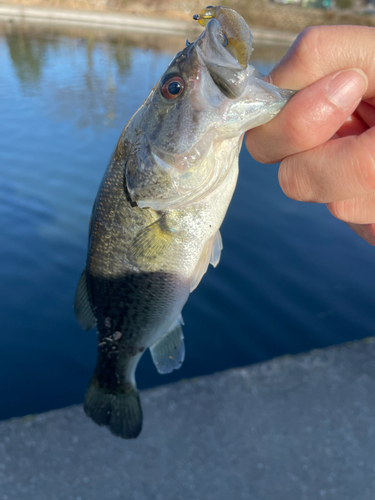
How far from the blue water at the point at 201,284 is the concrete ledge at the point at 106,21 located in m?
20.1

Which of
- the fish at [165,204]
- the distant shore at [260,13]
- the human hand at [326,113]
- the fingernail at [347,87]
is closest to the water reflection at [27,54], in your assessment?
the distant shore at [260,13]

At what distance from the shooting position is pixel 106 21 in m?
24.0

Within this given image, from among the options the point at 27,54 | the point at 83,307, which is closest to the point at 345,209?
the point at 83,307

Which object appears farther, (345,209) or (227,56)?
(345,209)

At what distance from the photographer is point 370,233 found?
5.49ft

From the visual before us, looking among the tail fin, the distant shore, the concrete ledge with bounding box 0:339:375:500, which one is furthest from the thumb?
the distant shore

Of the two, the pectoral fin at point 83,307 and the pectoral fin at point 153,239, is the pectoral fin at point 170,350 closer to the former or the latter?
the pectoral fin at point 83,307

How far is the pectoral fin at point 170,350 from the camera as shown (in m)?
1.98

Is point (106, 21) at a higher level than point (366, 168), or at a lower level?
lower

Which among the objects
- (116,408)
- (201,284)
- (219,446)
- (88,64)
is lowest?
(201,284)

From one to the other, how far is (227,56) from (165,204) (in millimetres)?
596

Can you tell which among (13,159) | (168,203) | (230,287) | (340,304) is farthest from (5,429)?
(13,159)

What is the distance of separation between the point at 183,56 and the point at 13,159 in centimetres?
603

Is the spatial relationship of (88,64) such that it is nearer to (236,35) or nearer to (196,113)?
(196,113)
